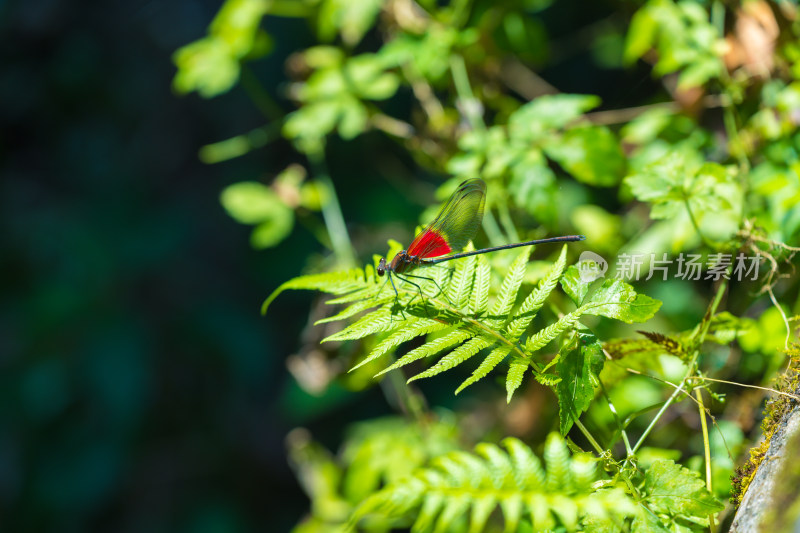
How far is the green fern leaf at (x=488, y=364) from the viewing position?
0.90 m

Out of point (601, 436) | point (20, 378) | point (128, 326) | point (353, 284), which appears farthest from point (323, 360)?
point (20, 378)

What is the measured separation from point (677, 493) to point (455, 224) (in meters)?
0.73

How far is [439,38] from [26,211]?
3.35m

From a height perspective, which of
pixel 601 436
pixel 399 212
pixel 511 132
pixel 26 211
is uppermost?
pixel 26 211

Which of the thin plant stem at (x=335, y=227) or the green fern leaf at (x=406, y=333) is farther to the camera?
the thin plant stem at (x=335, y=227)

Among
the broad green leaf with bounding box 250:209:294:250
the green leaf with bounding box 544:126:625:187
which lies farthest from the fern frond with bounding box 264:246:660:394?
the broad green leaf with bounding box 250:209:294:250

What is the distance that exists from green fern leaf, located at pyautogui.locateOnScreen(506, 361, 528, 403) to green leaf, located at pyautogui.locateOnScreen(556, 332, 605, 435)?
60mm

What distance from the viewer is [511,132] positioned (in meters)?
1.64

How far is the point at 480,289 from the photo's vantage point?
1.04 m

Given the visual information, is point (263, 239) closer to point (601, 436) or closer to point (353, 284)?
point (353, 284)

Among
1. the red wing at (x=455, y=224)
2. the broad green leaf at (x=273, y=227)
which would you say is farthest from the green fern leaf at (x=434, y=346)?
the broad green leaf at (x=273, y=227)

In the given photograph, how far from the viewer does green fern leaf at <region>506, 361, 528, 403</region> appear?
35.1 inches

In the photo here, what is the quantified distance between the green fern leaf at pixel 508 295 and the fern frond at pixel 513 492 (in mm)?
204

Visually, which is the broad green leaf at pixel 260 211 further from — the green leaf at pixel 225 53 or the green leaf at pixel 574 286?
the green leaf at pixel 574 286
